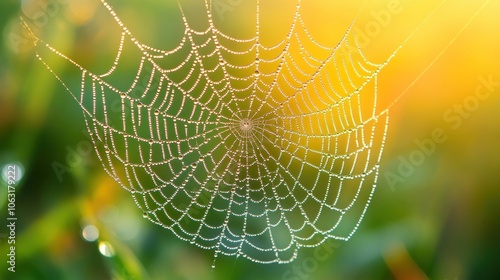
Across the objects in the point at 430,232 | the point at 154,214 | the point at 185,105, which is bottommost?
the point at 430,232

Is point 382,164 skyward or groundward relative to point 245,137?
groundward

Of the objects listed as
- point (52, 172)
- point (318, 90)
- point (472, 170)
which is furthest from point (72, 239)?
point (472, 170)

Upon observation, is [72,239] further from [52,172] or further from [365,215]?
[365,215]
